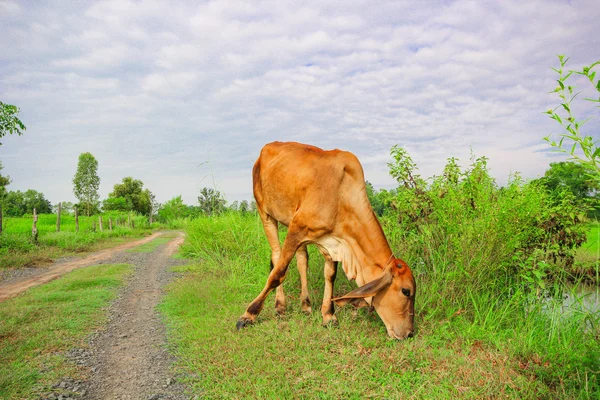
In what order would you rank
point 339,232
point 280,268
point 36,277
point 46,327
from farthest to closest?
point 36,277 < point 46,327 < point 280,268 < point 339,232

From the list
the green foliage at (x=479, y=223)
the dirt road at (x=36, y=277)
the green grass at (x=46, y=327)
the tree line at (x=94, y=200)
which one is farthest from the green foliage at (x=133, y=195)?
the green foliage at (x=479, y=223)

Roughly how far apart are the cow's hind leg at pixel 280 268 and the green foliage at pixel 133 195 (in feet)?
171

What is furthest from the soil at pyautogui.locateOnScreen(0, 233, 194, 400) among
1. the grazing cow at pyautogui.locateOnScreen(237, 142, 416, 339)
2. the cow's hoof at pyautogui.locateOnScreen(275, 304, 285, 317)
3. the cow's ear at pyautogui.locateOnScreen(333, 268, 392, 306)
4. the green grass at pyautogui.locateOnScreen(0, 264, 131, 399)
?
the cow's ear at pyautogui.locateOnScreen(333, 268, 392, 306)

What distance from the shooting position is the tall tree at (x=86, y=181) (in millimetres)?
48562

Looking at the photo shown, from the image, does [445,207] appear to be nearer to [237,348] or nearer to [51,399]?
[237,348]

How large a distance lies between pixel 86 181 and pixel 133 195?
298 inches

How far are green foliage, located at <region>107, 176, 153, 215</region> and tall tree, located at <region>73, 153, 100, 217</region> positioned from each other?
4386mm

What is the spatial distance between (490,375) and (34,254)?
49.8 ft

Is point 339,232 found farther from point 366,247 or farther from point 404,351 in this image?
point 404,351

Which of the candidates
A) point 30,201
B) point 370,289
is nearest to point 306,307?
point 370,289

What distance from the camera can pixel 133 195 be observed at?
5566 cm

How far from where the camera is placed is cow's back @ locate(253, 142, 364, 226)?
15.8 feet

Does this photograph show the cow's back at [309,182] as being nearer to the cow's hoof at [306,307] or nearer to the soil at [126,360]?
the cow's hoof at [306,307]

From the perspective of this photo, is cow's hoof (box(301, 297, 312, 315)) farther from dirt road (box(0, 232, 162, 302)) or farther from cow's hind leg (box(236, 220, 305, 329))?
dirt road (box(0, 232, 162, 302))
